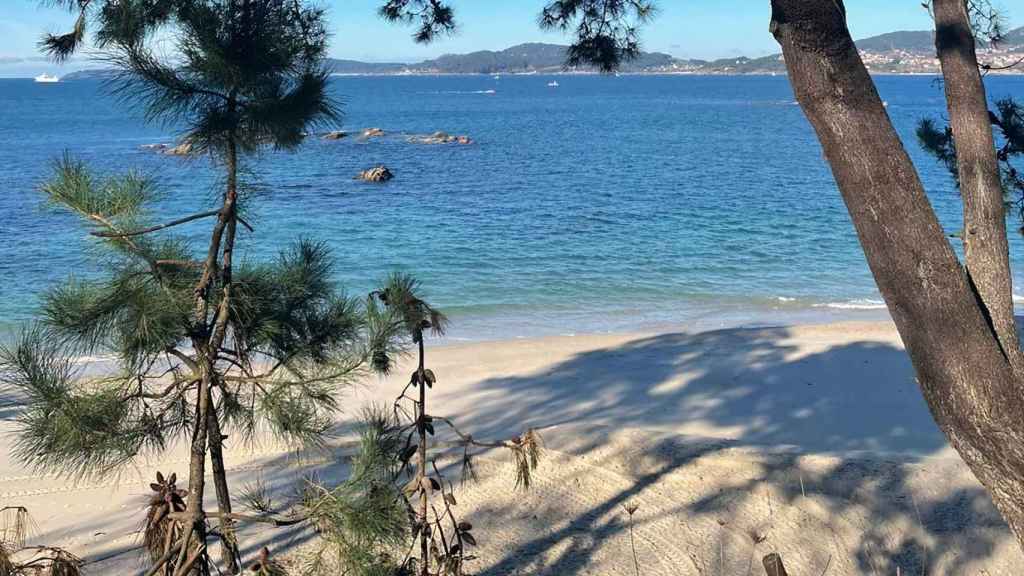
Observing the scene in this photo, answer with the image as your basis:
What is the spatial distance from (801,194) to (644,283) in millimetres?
13474

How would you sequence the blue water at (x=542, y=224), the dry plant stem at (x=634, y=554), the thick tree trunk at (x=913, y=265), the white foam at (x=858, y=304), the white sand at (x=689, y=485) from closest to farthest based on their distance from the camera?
the thick tree trunk at (x=913, y=265), the dry plant stem at (x=634, y=554), the white sand at (x=689, y=485), the blue water at (x=542, y=224), the white foam at (x=858, y=304)

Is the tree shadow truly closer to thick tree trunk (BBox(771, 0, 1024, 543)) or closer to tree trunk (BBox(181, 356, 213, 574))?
thick tree trunk (BBox(771, 0, 1024, 543))

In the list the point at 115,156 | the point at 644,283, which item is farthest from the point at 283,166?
the point at 644,283

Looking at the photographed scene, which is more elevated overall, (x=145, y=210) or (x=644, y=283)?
(x=145, y=210)

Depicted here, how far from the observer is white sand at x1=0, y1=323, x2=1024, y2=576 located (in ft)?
17.1

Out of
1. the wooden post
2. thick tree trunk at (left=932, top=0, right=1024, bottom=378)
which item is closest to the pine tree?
the wooden post

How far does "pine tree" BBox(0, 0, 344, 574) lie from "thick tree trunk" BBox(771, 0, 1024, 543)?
169 centimetres

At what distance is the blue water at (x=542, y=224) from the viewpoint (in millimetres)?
14336

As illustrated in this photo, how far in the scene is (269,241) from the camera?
18750mm

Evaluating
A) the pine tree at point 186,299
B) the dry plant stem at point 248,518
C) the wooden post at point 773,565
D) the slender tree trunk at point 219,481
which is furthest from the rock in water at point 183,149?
the wooden post at point 773,565

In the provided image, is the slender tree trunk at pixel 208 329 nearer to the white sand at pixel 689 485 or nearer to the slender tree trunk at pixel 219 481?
the slender tree trunk at pixel 219 481

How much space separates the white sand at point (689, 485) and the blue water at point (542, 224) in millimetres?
1699

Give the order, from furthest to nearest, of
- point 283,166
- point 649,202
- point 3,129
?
point 3,129 < point 283,166 < point 649,202

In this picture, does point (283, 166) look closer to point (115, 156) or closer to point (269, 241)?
point (115, 156)
